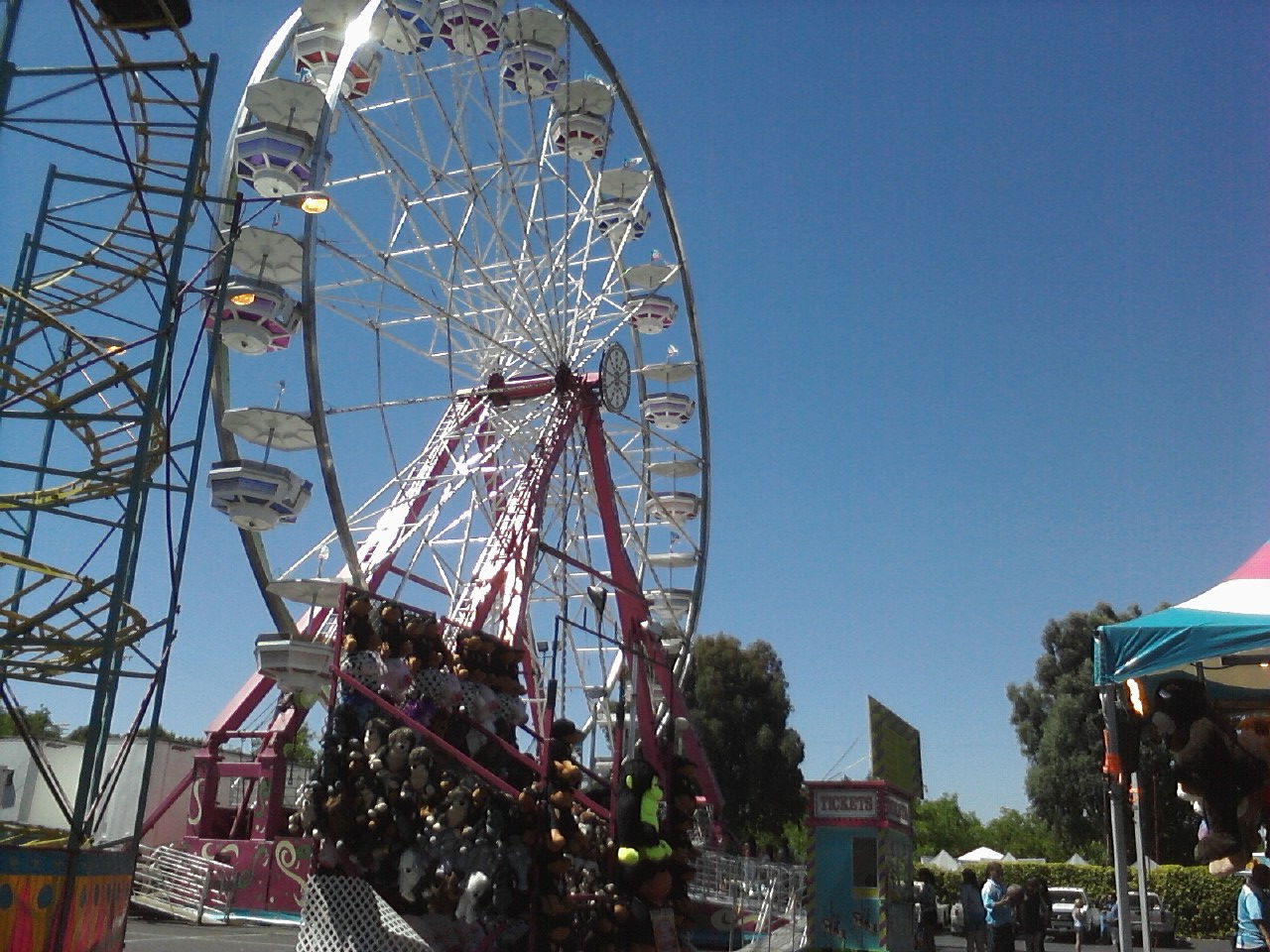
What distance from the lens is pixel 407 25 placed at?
16031 mm

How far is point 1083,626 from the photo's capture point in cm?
4209

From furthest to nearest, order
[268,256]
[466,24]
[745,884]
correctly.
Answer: [745,884] → [466,24] → [268,256]

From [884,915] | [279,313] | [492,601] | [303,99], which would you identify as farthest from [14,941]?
[884,915]

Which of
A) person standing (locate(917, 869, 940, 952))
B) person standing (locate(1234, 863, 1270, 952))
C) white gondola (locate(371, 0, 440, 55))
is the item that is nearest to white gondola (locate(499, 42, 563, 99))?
white gondola (locate(371, 0, 440, 55))

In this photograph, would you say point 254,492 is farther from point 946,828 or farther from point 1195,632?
point 946,828

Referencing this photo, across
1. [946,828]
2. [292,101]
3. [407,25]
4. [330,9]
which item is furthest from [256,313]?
[946,828]

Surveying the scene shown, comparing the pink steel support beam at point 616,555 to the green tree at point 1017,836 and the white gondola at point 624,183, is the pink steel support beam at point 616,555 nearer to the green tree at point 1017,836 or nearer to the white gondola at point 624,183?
the white gondola at point 624,183

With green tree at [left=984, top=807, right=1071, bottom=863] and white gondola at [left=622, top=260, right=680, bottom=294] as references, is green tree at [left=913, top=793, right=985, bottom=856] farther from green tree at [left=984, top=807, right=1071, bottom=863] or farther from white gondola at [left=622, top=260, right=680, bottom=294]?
white gondola at [left=622, top=260, right=680, bottom=294]

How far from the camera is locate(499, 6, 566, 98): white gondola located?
58.8 ft

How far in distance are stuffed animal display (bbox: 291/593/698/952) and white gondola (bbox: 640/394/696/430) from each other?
12.5 meters

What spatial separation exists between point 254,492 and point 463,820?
522 cm

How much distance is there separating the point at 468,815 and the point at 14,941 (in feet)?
13.2

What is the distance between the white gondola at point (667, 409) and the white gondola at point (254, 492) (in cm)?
1050

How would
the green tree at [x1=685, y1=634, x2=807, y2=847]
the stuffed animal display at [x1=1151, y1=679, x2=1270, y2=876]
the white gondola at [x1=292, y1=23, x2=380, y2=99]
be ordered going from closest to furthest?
1. the stuffed animal display at [x1=1151, y1=679, x2=1270, y2=876]
2. the white gondola at [x1=292, y1=23, x2=380, y2=99]
3. the green tree at [x1=685, y1=634, x2=807, y2=847]
